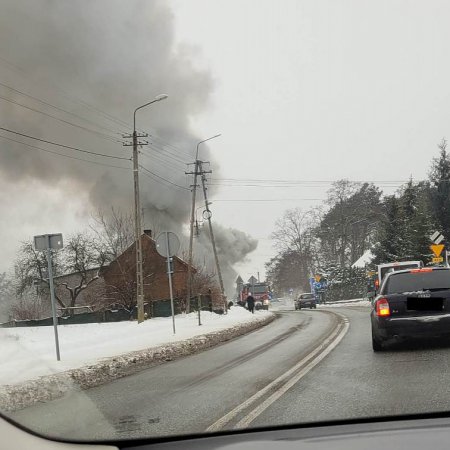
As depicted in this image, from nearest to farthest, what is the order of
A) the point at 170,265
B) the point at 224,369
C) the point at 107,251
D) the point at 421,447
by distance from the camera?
the point at 421,447 < the point at 224,369 < the point at 170,265 < the point at 107,251

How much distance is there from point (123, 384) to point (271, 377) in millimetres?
2002

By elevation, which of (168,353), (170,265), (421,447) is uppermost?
(170,265)

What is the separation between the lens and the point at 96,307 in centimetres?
3803

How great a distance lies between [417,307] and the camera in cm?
874

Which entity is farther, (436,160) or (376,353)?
(436,160)

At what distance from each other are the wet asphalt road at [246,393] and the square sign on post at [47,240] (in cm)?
298

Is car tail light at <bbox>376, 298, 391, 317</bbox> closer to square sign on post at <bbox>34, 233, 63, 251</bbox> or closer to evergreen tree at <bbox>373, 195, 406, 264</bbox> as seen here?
square sign on post at <bbox>34, 233, 63, 251</bbox>

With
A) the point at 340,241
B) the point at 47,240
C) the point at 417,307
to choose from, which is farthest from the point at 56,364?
the point at 340,241

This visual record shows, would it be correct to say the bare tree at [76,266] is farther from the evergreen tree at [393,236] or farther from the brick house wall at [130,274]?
the evergreen tree at [393,236]

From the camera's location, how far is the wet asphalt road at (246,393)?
395cm

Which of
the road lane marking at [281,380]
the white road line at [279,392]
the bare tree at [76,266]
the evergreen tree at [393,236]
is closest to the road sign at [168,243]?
the road lane marking at [281,380]

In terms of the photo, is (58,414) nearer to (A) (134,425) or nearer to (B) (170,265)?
(A) (134,425)

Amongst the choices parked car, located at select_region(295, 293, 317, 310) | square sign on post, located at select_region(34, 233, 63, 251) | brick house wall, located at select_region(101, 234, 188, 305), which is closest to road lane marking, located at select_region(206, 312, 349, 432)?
square sign on post, located at select_region(34, 233, 63, 251)

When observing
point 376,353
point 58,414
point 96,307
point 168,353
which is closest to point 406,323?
point 376,353
